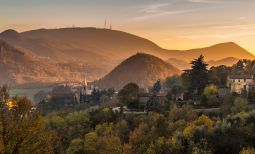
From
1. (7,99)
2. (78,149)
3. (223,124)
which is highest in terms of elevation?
(7,99)

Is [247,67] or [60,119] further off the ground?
[247,67]

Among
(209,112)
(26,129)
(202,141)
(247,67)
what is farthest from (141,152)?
(247,67)

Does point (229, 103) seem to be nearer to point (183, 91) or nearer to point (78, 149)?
point (183, 91)

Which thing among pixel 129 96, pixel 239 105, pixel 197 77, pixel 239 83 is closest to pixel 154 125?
pixel 239 105

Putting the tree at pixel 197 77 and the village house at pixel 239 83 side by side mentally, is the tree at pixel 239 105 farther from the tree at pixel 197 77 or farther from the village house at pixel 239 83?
the village house at pixel 239 83

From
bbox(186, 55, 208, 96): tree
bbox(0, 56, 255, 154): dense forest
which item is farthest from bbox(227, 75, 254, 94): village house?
bbox(186, 55, 208, 96): tree

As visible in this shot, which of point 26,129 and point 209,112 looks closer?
point 26,129

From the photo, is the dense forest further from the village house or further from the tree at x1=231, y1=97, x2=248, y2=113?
the village house
